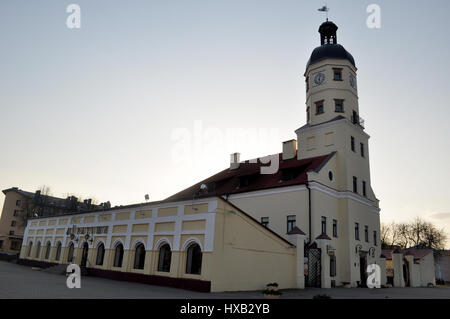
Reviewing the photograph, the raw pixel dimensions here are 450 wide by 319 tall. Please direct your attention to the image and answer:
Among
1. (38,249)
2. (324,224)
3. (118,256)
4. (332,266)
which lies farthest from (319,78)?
(38,249)

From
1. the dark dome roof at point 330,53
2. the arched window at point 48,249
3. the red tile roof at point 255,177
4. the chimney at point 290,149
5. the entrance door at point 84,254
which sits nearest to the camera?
the entrance door at point 84,254

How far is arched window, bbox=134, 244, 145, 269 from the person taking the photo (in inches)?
865

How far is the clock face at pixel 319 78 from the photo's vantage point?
3259cm

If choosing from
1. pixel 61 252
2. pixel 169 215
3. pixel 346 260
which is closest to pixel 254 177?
pixel 346 260

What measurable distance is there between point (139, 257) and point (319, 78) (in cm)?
2309

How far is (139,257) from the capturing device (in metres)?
22.2

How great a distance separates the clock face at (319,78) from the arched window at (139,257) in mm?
22192

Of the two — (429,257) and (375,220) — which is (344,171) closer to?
(375,220)

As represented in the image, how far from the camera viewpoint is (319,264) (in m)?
24.5

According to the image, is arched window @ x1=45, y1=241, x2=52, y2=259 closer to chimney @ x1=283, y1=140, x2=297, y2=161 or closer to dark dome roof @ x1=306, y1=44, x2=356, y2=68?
chimney @ x1=283, y1=140, x2=297, y2=161

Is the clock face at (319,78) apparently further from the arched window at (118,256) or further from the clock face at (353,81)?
the arched window at (118,256)

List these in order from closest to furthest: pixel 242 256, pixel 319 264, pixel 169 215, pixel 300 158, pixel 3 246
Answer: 1. pixel 242 256
2. pixel 169 215
3. pixel 319 264
4. pixel 300 158
5. pixel 3 246

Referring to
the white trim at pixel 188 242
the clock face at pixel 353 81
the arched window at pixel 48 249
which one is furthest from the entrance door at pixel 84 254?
the clock face at pixel 353 81
